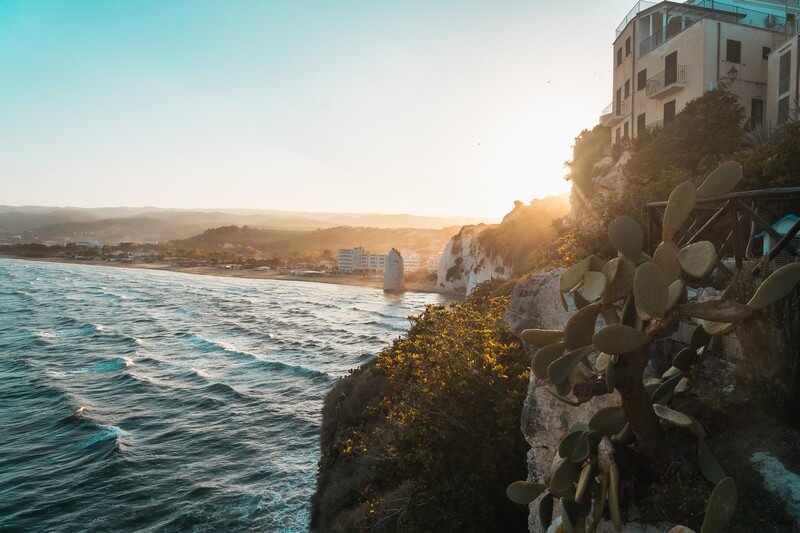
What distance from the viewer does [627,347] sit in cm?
390

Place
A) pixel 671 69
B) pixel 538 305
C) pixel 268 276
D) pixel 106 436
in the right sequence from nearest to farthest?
pixel 538 305 < pixel 106 436 < pixel 671 69 < pixel 268 276

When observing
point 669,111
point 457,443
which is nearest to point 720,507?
point 457,443

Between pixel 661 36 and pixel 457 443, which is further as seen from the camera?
pixel 661 36

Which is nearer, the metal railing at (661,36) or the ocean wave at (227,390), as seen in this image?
the ocean wave at (227,390)

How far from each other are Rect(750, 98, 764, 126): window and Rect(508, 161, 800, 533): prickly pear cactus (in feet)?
79.0

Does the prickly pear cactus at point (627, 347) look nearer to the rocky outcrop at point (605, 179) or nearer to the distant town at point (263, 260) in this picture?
the rocky outcrop at point (605, 179)

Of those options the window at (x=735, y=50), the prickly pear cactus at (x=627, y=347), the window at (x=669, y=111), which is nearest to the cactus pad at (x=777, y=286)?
the prickly pear cactus at (x=627, y=347)

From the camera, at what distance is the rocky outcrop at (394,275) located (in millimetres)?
82375

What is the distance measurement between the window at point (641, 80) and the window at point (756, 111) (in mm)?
5698

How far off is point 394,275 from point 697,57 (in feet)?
203

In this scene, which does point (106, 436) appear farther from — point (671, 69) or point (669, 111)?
point (671, 69)

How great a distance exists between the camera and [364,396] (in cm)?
1878

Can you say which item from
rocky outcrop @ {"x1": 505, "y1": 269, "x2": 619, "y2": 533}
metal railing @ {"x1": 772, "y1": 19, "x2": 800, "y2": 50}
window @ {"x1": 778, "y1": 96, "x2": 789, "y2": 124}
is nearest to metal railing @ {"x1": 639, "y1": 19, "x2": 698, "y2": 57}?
metal railing @ {"x1": 772, "y1": 19, "x2": 800, "y2": 50}

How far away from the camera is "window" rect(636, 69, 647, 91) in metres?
28.1
